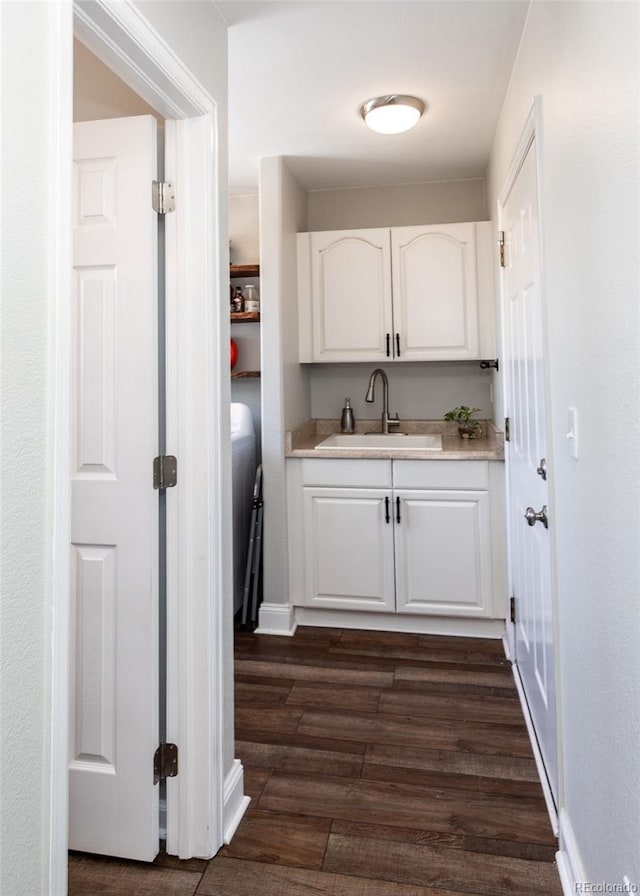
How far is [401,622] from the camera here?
303cm

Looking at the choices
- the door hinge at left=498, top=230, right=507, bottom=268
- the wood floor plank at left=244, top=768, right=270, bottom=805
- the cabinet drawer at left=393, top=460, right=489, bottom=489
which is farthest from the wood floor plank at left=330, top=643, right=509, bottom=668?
the door hinge at left=498, top=230, right=507, bottom=268

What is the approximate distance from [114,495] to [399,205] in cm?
274

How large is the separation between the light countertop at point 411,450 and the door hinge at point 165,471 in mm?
1465

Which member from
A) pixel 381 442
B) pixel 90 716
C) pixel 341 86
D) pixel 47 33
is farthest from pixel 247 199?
pixel 90 716

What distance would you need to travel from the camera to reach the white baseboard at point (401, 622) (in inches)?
115

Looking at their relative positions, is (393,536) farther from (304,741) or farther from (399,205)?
(399,205)

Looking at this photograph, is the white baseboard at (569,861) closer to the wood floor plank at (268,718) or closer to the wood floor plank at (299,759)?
the wood floor plank at (299,759)

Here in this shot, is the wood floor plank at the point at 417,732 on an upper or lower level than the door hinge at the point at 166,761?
lower

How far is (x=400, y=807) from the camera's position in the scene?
1733 millimetres

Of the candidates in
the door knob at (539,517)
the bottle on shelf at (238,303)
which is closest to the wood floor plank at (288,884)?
the door knob at (539,517)

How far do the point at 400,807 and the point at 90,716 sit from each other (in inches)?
37.4

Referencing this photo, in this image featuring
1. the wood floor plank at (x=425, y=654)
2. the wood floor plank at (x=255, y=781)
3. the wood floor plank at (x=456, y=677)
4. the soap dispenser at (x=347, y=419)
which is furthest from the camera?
the soap dispenser at (x=347, y=419)

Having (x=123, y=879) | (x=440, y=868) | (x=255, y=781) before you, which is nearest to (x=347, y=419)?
(x=255, y=781)

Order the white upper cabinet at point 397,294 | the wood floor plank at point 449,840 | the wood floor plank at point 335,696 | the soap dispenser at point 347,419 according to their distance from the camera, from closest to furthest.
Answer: the wood floor plank at point 449,840
the wood floor plank at point 335,696
the white upper cabinet at point 397,294
the soap dispenser at point 347,419
